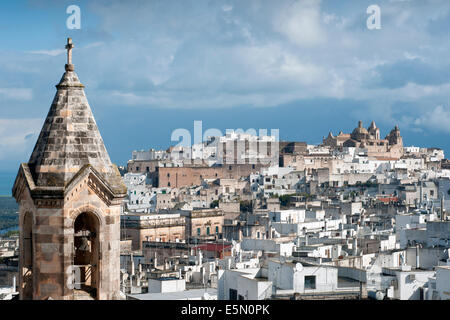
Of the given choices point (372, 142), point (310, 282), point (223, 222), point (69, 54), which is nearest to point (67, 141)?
point (69, 54)

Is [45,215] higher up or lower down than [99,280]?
→ higher up

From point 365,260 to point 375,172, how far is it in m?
60.7

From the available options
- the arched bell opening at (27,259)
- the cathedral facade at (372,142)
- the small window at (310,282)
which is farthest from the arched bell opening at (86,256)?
the cathedral facade at (372,142)

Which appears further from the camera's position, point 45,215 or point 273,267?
point 273,267

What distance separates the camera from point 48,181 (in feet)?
25.1

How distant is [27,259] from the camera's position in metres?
7.86

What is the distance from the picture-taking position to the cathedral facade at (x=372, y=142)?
10312 centimetres

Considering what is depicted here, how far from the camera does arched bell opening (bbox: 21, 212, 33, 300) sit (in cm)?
781

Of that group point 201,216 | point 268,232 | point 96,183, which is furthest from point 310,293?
point 201,216

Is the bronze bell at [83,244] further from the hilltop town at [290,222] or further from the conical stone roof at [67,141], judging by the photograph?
the hilltop town at [290,222]

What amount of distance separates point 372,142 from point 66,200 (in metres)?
99.0

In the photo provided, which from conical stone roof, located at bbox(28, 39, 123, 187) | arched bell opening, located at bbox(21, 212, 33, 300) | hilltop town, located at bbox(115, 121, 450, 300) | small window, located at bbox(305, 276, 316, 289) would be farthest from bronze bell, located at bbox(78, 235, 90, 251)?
small window, located at bbox(305, 276, 316, 289)

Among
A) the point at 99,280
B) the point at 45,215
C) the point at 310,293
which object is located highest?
the point at 45,215

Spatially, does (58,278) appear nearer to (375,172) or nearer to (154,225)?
(154,225)
